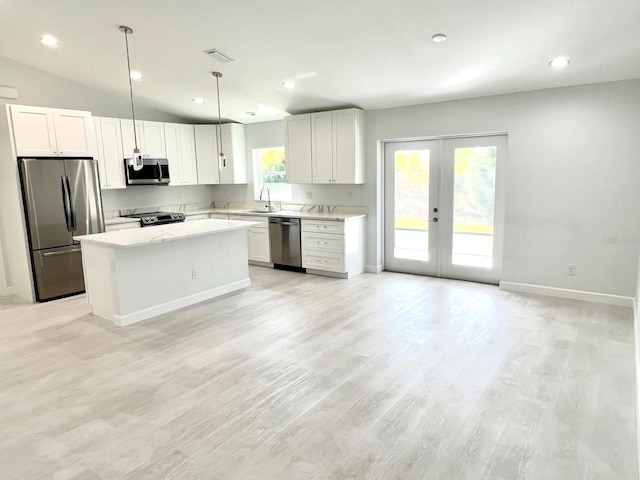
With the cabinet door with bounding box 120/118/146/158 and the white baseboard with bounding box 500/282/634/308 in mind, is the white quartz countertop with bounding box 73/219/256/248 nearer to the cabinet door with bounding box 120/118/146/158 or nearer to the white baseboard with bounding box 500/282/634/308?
the cabinet door with bounding box 120/118/146/158

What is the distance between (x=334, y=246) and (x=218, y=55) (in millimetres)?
2853

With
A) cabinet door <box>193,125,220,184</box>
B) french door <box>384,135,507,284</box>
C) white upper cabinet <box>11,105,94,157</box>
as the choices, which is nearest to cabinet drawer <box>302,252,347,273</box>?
french door <box>384,135,507,284</box>

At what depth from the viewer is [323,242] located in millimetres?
5961

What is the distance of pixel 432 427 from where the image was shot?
94.8 inches

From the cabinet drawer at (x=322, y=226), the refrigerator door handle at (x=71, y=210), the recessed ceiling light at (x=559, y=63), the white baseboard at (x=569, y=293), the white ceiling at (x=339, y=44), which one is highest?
the white ceiling at (x=339, y=44)

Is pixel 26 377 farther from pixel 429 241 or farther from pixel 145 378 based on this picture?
pixel 429 241

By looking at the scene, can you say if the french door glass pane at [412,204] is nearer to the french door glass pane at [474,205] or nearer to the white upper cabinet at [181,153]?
the french door glass pane at [474,205]

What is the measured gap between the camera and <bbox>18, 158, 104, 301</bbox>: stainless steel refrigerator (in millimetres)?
4852

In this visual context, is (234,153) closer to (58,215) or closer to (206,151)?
(206,151)

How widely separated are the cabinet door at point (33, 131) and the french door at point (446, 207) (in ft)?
14.5

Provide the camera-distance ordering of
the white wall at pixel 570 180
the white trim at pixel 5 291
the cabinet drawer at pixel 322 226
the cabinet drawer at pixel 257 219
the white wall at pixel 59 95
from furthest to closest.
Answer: the cabinet drawer at pixel 257 219 < the cabinet drawer at pixel 322 226 < the white trim at pixel 5 291 < the white wall at pixel 59 95 < the white wall at pixel 570 180

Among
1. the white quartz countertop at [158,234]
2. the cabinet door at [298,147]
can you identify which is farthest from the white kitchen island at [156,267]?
the cabinet door at [298,147]

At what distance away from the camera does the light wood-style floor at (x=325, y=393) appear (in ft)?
7.02

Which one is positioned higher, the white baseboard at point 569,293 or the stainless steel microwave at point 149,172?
the stainless steel microwave at point 149,172
